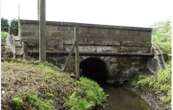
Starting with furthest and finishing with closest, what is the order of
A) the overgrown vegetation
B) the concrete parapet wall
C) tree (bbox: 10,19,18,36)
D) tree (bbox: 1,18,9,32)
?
tree (bbox: 1,18,9,32) → tree (bbox: 10,19,18,36) → the concrete parapet wall → the overgrown vegetation

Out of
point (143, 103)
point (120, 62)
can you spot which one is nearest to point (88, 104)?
point (143, 103)

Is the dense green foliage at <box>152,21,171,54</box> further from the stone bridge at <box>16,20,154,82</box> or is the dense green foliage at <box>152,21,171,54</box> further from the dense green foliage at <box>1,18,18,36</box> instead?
the dense green foliage at <box>1,18,18,36</box>

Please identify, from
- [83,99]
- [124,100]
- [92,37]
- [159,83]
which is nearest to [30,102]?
[83,99]

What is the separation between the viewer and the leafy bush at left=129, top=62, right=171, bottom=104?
14.8 metres

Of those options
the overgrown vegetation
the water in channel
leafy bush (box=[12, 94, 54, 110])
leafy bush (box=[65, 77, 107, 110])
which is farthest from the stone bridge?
leafy bush (box=[12, 94, 54, 110])

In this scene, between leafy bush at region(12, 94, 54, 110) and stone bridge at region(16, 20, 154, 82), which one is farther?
stone bridge at region(16, 20, 154, 82)

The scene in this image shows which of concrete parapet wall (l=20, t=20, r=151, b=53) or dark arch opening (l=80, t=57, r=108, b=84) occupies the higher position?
concrete parapet wall (l=20, t=20, r=151, b=53)

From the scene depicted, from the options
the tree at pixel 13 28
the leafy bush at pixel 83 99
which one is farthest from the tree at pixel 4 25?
the leafy bush at pixel 83 99

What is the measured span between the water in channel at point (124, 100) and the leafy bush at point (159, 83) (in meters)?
0.63

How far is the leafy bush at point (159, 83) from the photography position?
48.4 feet

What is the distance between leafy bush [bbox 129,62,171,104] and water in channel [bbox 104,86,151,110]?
2.06 ft

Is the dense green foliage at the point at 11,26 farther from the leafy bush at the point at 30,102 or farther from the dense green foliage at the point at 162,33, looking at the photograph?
the leafy bush at the point at 30,102

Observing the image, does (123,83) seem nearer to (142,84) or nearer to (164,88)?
(142,84)

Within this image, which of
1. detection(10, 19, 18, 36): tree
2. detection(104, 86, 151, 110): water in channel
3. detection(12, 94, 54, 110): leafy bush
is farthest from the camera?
detection(10, 19, 18, 36): tree
